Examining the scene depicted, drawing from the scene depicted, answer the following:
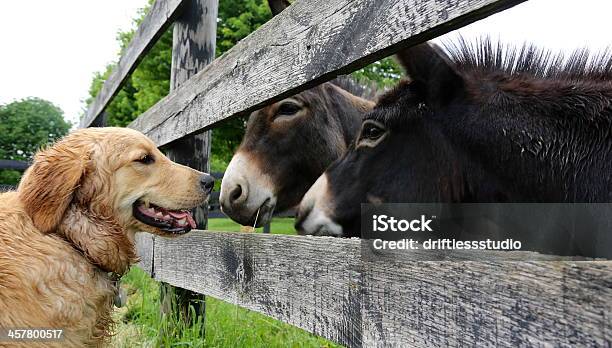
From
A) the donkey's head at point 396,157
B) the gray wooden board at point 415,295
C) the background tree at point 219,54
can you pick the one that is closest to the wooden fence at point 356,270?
the gray wooden board at point 415,295

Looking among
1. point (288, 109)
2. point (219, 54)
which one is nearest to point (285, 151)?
point (288, 109)

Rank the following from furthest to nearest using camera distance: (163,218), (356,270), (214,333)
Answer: (214,333) < (163,218) < (356,270)

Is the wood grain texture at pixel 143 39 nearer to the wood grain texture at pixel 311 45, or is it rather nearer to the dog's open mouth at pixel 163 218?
the wood grain texture at pixel 311 45

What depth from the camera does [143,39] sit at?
481 cm

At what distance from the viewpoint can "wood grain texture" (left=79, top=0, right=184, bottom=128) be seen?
399 cm

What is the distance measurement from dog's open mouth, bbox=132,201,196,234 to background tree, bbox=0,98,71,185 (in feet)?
51.7

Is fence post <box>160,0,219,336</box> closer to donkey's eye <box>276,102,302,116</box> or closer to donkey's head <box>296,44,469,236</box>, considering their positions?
donkey's eye <box>276,102,302,116</box>

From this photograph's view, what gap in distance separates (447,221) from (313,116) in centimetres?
175

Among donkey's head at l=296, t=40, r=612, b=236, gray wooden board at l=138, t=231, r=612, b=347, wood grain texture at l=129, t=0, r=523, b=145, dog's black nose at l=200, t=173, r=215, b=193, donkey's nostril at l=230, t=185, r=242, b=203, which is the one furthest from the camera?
donkey's nostril at l=230, t=185, r=242, b=203

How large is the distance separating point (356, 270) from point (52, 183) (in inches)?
59.9

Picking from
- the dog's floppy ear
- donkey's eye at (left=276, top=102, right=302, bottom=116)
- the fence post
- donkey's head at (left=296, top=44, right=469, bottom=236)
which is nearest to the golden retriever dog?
the dog's floppy ear

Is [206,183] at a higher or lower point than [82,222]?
higher

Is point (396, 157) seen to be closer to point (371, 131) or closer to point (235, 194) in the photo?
point (371, 131)

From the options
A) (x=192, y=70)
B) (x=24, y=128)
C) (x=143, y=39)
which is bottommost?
(x=192, y=70)
